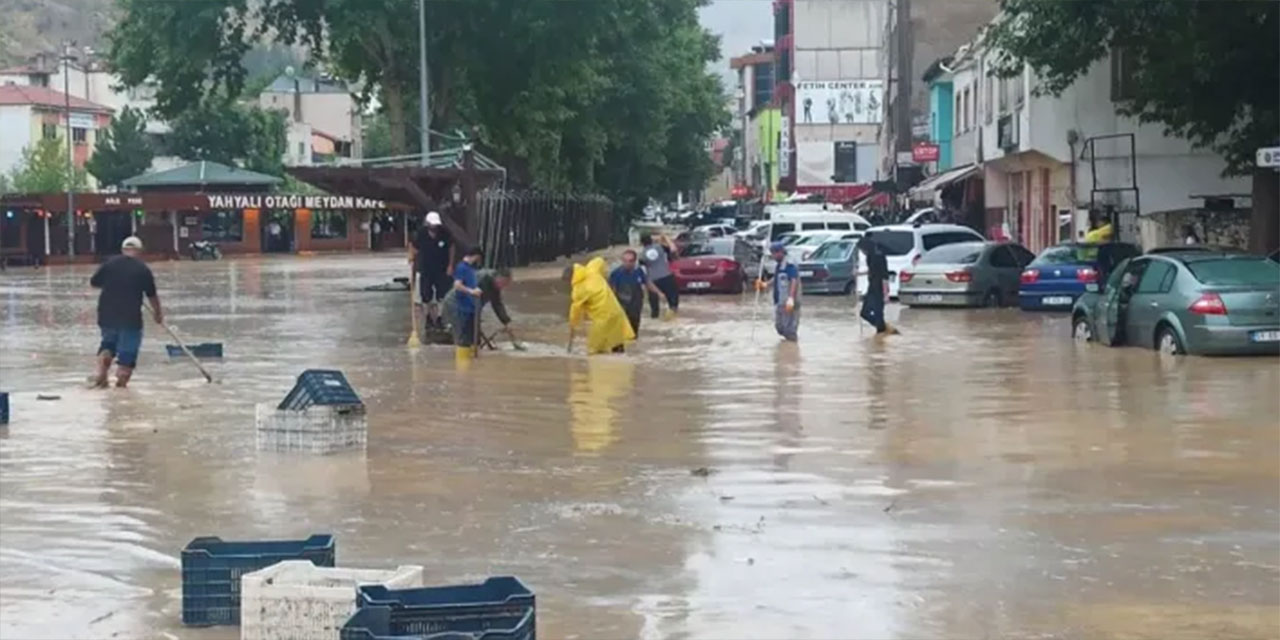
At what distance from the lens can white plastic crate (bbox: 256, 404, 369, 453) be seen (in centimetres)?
1546

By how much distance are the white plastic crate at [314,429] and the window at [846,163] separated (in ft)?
311

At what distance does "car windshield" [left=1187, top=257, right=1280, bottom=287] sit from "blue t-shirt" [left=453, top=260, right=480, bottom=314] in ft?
28.7

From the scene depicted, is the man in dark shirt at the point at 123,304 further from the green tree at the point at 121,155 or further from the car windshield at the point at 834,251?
the green tree at the point at 121,155

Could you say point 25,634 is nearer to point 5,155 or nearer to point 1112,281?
point 1112,281

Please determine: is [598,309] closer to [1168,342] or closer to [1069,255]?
[1168,342]

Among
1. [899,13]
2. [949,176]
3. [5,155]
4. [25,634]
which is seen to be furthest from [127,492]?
[5,155]

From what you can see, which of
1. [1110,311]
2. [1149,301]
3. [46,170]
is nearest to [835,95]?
[46,170]

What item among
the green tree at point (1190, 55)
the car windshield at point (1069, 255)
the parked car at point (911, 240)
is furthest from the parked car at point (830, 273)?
the green tree at point (1190, 55)

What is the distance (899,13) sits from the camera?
7738cm

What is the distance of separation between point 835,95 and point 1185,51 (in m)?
77.7

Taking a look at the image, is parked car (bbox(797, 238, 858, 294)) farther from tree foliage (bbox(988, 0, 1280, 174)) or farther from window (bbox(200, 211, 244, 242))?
window (bbox(200, 211, 244, 242))

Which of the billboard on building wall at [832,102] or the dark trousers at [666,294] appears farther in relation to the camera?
the billboard on building wall at [832,102]

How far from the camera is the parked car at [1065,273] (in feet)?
111

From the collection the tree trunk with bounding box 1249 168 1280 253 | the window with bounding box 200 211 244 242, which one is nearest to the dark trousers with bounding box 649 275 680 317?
the tree trunk with bounding box 1249 168 1280 253
